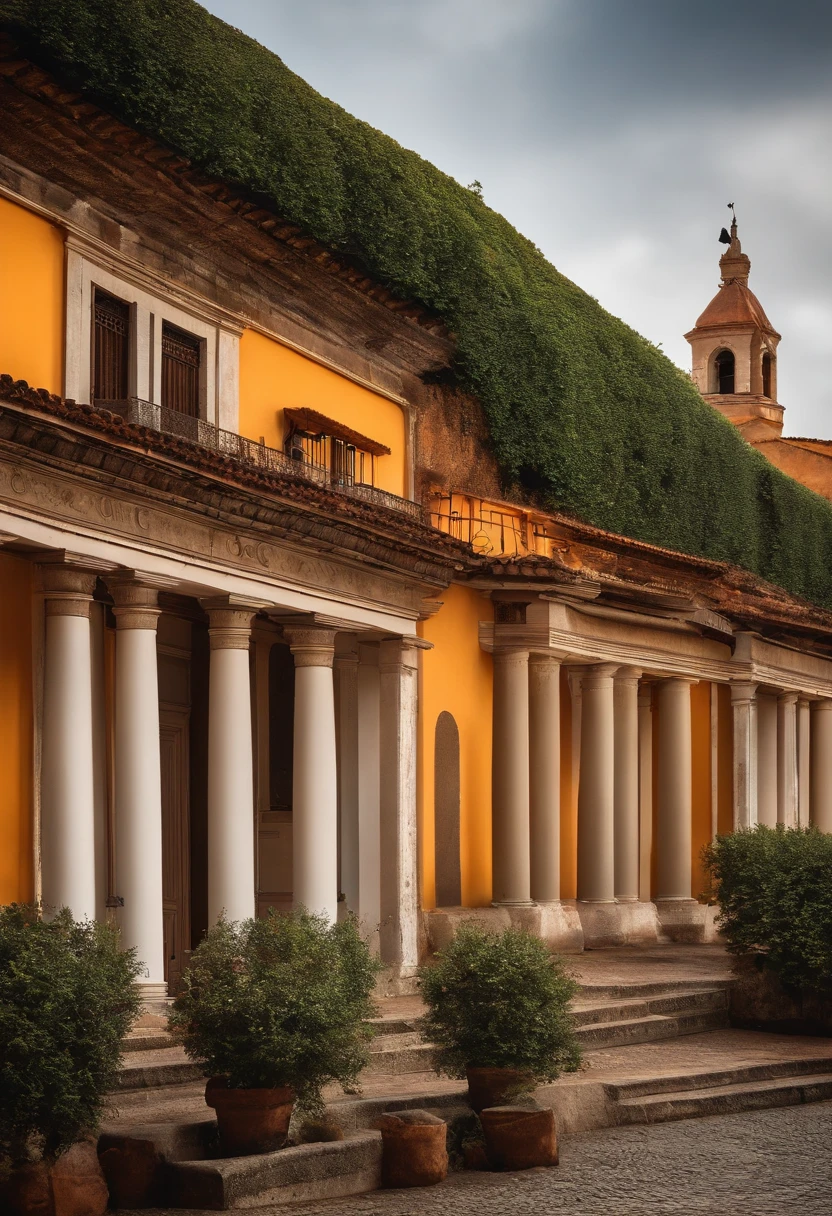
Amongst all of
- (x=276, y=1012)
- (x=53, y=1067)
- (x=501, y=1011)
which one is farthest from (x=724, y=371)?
(x=53, y=1067)

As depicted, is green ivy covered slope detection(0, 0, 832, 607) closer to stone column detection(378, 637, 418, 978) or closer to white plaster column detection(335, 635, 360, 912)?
white plaster column detection(335, 635, 360, 912)

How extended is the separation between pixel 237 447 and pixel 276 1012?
7790mm

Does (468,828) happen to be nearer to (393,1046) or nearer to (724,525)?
(393,1046)

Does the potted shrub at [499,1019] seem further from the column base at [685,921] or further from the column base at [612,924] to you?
the column base at [685,921]

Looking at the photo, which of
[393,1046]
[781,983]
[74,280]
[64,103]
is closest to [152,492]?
[74,280]

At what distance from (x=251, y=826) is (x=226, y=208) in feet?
19.6

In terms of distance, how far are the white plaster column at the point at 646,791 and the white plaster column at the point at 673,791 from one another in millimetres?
956

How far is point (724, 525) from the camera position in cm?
3288

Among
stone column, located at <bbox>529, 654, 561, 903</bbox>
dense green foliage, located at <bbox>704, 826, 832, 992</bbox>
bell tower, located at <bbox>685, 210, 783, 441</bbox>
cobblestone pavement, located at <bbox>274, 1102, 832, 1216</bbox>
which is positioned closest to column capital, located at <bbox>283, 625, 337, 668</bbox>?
dense green foliage, located at <bbox>704, 826, 832, 992</bbox>

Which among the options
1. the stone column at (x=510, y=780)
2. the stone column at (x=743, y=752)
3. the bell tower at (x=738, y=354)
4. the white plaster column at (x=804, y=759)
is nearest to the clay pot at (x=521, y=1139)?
the stone column at (x=510, y=780)

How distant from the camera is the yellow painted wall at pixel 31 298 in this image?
13805mm

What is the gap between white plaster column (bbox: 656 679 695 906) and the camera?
78.1 ft

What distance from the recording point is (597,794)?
21.8 m

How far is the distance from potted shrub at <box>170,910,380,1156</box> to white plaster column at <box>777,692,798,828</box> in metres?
18.0
